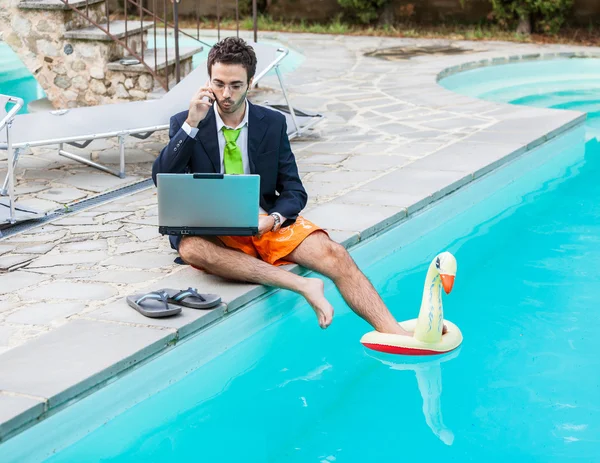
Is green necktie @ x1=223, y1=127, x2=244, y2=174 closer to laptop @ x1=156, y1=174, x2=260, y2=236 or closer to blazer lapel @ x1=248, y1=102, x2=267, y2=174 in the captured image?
blazer lapel @ x1=248, y1=102, x2=267, y2=174

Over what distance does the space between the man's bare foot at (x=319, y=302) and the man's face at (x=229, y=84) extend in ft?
2.69

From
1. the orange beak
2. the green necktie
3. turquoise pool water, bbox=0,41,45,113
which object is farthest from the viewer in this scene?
turquoise pool water, bbox=0,41,45,113

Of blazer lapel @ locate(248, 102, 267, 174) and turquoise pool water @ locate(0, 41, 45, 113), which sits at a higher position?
blazer lapel @ locate(248, 102, 267, 174)

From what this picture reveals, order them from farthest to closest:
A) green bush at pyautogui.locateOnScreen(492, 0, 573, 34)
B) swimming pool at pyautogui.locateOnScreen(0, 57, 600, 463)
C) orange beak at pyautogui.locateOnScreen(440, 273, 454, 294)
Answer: green bush at pyautogui.locateOnScreen(492, 0, 573, 34) → orange beak at pyautogui.locateOnScreen(440, 273, 454, 294) → swimming pool at pyautogui.locateOnScreen(0, 57, 600, 463)

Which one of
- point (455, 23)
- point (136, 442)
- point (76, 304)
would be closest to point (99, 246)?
point (76, 304)

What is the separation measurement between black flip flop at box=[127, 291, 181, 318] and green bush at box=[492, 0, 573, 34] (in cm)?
1039

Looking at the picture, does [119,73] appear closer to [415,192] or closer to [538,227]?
[415,192]

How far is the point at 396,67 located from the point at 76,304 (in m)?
7.39

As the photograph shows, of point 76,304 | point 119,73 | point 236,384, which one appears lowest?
point 236,384

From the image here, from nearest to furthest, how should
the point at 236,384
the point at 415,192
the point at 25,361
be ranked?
the point at 25,361, the point at 236,384, the point at 415,192

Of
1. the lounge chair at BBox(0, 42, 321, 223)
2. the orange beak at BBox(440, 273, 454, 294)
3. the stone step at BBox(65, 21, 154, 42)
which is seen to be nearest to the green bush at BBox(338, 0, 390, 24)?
the stone step at BBox(65, 21, 154, 42)

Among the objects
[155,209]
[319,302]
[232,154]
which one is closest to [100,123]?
[155,209]

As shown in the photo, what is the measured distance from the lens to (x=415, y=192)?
5438 mm

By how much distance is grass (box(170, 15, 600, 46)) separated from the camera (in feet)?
42.9
